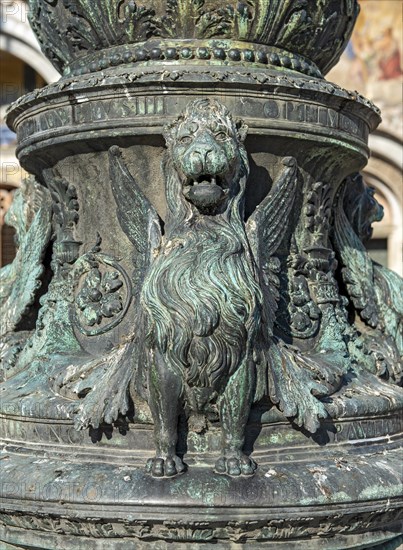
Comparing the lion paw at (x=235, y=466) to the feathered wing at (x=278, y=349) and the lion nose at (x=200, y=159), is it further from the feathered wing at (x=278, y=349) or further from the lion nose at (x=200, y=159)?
the lion nose at (x=200, y=159)

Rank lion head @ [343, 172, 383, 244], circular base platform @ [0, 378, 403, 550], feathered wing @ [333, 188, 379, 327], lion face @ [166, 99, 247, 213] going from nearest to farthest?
circular base platform @ [0, 378, 403, 550], lion face @ [166, 99, 247, 213], feathered wing @ [333, 188, 379, 327], lion head @ [343, 172, 383, 244]

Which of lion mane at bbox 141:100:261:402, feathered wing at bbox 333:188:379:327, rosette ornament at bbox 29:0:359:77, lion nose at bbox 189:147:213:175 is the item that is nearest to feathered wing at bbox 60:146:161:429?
lion mane at bbox 141:100:261:402

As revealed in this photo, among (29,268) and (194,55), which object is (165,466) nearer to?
(29,268)

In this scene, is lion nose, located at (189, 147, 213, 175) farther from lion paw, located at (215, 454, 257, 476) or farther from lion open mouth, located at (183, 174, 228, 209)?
lion paw, located at (215, 454, 257, 476)

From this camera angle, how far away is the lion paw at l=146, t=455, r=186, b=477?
1936mm

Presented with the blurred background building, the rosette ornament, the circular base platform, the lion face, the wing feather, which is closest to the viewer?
the circular base platform

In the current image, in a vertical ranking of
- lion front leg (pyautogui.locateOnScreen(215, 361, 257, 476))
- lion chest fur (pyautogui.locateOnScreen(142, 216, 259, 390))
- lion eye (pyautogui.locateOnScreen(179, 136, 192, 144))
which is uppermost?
lion eye (pyautogui.locateOnScreen(179, 136, 192, 144))

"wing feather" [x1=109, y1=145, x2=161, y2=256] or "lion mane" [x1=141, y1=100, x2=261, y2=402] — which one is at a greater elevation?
"wing feather" [x1=109, y1=145, x2=161, y2=256]

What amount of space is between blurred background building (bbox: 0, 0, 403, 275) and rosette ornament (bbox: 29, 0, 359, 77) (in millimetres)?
9167

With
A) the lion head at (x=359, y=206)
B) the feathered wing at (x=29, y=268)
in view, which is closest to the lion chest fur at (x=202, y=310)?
the feathered wing at (x=29, y=268)

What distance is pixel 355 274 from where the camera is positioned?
2.63 metres

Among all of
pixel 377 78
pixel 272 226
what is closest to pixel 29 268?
pixel 272 226

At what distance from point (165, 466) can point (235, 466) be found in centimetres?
16

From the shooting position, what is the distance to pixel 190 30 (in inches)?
95.0
